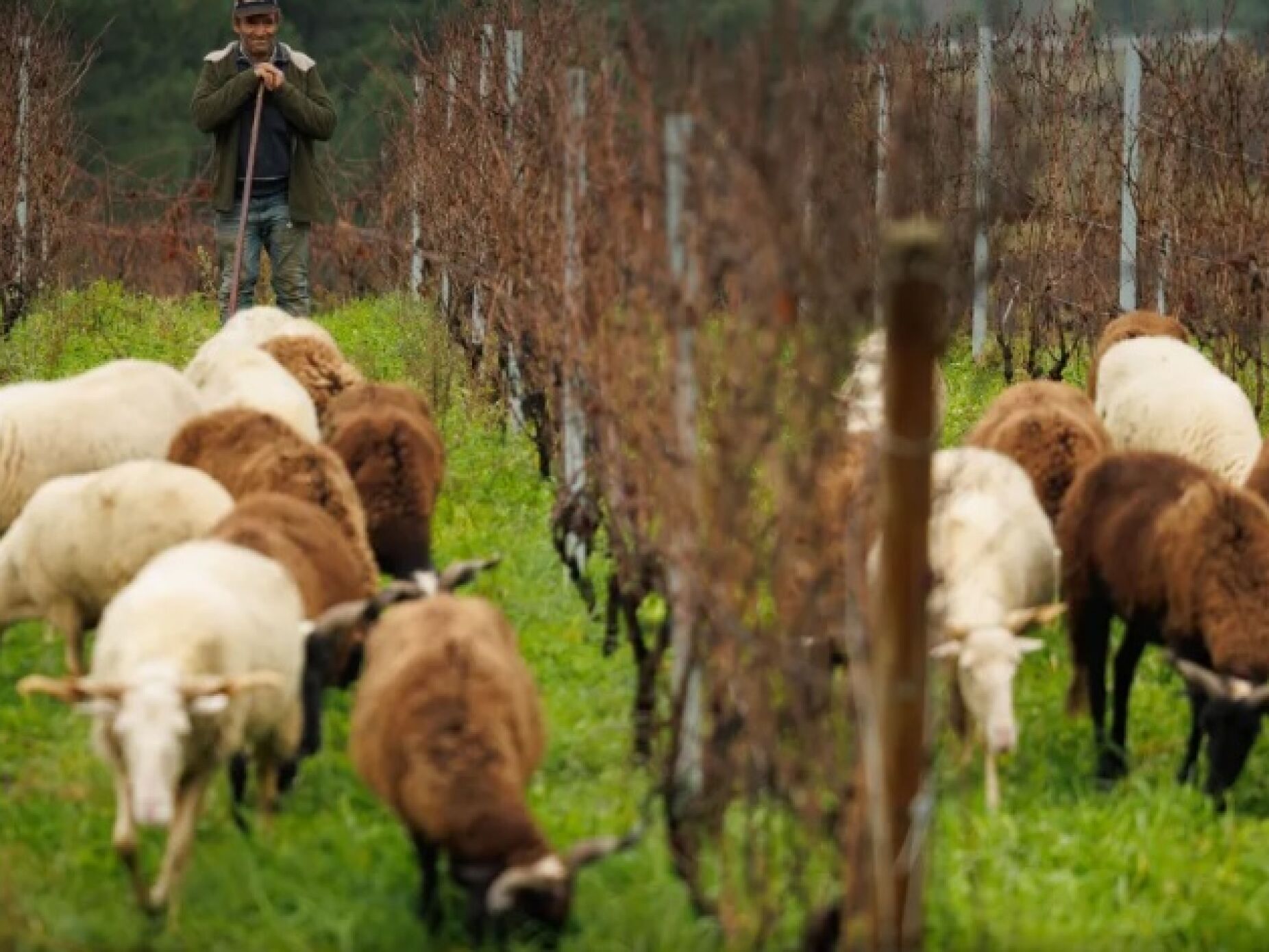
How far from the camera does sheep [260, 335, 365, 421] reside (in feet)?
38.7

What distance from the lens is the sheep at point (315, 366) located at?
11789mm

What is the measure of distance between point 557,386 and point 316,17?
29687 millimetres

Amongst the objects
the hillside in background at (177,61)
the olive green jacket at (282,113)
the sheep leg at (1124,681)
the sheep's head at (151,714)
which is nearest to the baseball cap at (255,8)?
the olive green jacket at (282,113)

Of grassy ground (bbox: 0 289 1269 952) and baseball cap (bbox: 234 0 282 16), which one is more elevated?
baseball cap (bbox: 234 0 282 16)

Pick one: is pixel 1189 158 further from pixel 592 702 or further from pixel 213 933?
pixel 213 933

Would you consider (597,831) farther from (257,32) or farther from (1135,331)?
(257,32)

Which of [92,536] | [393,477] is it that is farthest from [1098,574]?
[92,536]

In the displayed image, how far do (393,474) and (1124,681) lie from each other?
3.22 m

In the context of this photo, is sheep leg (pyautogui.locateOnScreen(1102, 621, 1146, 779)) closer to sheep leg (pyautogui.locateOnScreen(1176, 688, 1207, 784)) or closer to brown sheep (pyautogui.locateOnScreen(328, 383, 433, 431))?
sheep leg (pyautogui.locateOnScreen(1176, 688, 1207, 784))

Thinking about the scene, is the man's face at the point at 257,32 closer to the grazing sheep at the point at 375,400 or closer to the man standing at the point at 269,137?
the man standing at the point at 269,137

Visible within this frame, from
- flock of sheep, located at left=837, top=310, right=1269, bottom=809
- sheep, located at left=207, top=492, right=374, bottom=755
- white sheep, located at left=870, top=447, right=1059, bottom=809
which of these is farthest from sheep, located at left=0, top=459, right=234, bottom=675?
white sheep, located at left=870, top=447, right=1059, bottom=809

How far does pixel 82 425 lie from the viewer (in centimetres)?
994

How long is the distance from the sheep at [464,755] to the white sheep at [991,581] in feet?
4.47

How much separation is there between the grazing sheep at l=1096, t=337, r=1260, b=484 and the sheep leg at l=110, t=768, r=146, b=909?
6.02 metres
